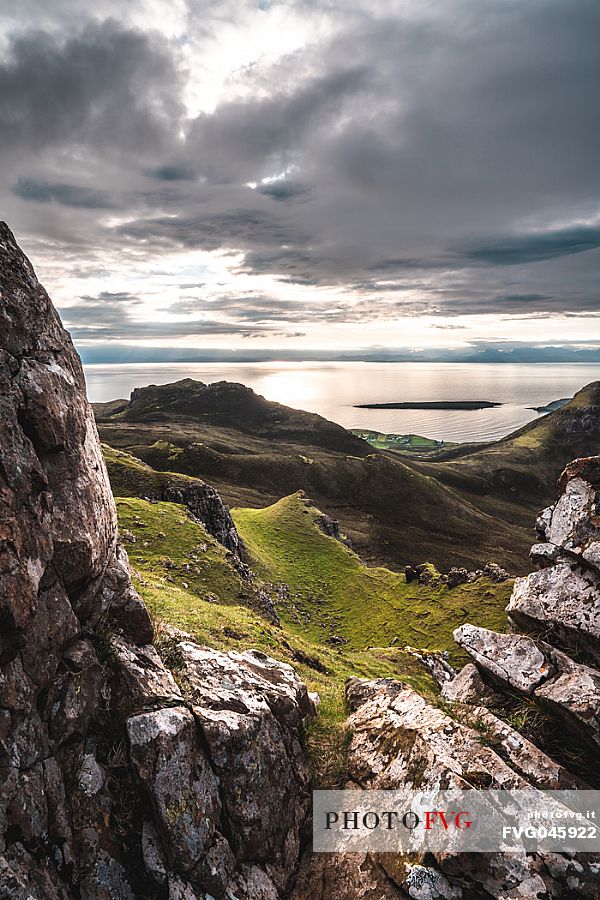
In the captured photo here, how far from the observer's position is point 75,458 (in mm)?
10805

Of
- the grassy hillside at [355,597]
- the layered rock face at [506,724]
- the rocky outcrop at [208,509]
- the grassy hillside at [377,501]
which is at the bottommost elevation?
the grassy hillside at [377,501]

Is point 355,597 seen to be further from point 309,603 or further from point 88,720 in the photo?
point 88,720

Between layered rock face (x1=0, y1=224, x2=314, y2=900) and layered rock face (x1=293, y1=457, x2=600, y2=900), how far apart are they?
241 cm

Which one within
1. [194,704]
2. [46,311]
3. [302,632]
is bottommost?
[302,632]

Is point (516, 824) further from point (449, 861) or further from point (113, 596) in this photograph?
point (113, 596)

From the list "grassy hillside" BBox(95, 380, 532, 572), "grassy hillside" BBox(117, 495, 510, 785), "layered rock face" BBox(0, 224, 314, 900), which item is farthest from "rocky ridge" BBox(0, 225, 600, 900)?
"grassy hillside" BBox(95, 380, 532, 572)

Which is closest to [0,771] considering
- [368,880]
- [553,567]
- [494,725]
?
[368,880]

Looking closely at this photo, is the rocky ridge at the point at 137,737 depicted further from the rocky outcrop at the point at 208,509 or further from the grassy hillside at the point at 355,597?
the rocky outcrop at the point at 208,509

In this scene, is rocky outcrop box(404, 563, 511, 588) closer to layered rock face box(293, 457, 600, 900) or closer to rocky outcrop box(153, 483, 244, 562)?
rocky outcrop box(153, 483, 244, 562)

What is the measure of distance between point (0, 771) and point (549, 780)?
13.1m

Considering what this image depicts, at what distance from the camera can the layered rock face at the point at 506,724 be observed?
9.47 m

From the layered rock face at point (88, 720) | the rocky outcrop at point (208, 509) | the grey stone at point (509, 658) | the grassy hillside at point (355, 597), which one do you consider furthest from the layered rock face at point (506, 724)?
the rocky outcrop at point (208, 509)

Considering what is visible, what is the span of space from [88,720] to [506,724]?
1200 cm

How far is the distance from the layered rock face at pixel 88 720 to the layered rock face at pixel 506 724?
2411 millimetres
